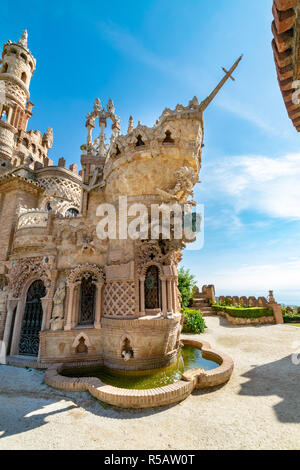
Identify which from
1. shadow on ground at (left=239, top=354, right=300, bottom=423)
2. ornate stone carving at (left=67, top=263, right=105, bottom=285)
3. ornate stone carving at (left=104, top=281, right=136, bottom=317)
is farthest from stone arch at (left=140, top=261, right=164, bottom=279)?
shadow on ground at (left=239, top=354, right=300, bottom=423)

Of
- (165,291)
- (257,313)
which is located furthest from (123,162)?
(257,313)

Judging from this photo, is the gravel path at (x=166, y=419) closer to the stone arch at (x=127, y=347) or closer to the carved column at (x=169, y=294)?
the stone arch at (x=127, y=347)

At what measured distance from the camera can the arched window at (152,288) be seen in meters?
10.6

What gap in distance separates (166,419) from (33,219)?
11.2m

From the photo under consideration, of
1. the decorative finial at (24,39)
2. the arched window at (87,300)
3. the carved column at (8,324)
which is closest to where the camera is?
the carved column at (8,324)

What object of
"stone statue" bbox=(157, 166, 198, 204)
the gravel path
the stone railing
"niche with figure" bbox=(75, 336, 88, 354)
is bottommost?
the gravel path

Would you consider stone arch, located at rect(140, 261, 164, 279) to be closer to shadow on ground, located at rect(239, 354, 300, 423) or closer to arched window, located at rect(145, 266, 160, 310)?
arched window, located at rect(145, 266, 160, 310)

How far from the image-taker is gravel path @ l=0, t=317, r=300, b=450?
4.69 m

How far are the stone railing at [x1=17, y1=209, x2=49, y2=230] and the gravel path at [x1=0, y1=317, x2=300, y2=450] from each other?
7.09 meters

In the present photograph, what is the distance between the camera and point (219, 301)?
27266 millimetres

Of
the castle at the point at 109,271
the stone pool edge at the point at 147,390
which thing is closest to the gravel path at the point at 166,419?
the stone pool edge at the point at 147,390

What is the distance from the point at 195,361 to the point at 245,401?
4.46 metres

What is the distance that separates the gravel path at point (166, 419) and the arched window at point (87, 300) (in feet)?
10.5

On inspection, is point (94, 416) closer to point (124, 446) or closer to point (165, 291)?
point (124, 446)
